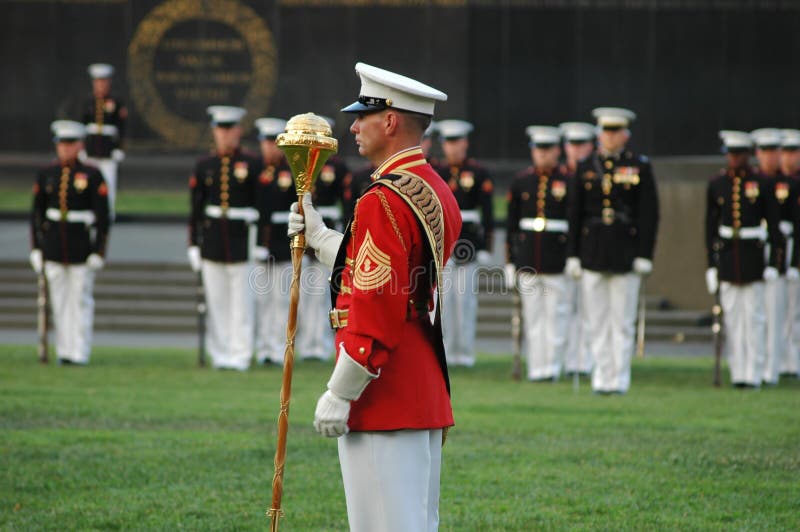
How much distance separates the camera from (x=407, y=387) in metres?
4.38

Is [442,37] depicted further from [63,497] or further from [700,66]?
[63,497]

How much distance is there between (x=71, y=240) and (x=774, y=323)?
6.91 m

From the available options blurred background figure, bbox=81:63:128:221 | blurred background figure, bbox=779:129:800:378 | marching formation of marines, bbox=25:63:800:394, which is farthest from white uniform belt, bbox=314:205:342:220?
blurred background figure, bbox=81:63:128:221

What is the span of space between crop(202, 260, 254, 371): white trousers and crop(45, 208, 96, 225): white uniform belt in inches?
47.4

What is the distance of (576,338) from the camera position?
12664 millimetres

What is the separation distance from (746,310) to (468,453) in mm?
4723

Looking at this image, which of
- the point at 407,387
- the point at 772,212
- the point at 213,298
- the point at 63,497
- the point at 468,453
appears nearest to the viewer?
the point at 407,387

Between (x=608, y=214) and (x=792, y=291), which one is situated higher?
(x=608, y=214)

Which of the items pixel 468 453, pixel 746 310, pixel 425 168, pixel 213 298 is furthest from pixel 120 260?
pixel 425 168

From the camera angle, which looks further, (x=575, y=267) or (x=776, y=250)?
(x=776, y=250)

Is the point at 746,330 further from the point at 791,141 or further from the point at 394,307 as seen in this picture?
the point at 394,307

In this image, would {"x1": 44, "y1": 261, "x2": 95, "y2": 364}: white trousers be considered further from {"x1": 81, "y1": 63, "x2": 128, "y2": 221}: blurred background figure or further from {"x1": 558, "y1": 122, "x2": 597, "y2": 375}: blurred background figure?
{"x1": 81, "y1": 63, "x2": 128, "y2": 221}: blurred background figure

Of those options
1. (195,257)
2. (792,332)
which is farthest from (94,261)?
(792,332)

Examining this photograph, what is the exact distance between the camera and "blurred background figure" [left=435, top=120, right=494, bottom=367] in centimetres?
1305
